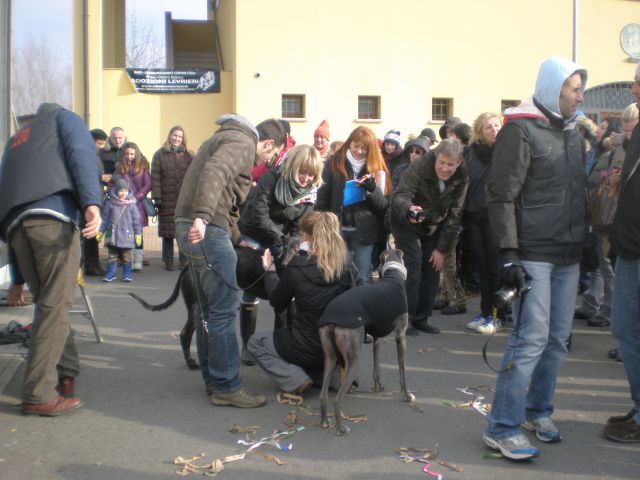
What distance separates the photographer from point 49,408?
456 centimetres

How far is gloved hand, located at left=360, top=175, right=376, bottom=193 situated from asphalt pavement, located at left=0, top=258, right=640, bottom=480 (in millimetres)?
1491

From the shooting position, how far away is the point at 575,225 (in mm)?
4070

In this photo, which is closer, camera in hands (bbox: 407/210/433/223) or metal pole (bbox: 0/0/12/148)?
camera in hands (bbox: 407/210/433/223)

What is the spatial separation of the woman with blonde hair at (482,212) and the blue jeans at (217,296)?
10.3 ft

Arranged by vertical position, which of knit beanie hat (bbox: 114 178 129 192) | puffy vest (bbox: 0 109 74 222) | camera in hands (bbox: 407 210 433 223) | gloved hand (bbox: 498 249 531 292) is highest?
puffy vest (bbox: 0 109 74 222)

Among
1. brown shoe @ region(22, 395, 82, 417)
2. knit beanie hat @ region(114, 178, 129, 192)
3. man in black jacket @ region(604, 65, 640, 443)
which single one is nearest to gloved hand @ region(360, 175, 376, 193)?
man in black jacket @ region(604, 65, 640, 443)

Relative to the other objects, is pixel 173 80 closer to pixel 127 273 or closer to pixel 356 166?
pixel 127 273

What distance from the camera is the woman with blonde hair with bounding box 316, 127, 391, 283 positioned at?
22.6 feet

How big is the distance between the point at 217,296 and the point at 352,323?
91cm

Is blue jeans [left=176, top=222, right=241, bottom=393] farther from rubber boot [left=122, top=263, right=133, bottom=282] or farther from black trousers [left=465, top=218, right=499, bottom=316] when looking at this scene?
rubber boot [left=122, top=263, right=133, bottom=282]

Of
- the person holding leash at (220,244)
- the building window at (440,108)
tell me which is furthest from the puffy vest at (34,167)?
the building window at (440,108)

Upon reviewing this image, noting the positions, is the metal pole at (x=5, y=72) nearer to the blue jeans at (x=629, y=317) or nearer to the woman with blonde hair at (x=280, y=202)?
the woman with blonde hair at (x=280, y=202)

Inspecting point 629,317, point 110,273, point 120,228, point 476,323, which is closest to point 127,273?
point 110,273

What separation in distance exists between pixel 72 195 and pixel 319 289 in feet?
5.72
